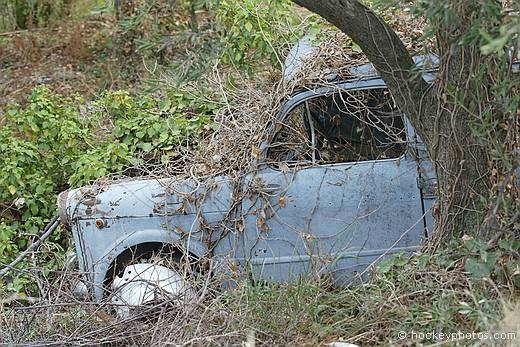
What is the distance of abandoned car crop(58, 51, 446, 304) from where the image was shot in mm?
5691

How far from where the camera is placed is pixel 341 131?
6203mm

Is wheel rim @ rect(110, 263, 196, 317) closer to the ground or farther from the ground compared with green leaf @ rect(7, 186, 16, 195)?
closer to the ground

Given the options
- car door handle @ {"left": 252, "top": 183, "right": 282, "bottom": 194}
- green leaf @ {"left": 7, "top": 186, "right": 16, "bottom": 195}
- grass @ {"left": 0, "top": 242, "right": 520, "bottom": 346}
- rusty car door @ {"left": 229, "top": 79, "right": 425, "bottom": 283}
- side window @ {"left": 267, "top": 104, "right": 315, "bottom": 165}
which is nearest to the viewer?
grass @ {"left": 0, "top": 242, "right": 520, "bottom": 346}

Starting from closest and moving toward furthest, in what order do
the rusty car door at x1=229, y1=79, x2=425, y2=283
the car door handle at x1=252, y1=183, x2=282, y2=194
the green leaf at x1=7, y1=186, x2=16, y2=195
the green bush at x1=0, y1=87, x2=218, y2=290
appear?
the rusty car door at x1=229, y1=79, x2=425, y2=283 < the car door handle at x1=252, y1=183, x2=282, y2=194 < the green bush at x1=0, y1=87, x2=218, y2=290 < the green leaf at x1=7, y1=186, x2=16, y2=195

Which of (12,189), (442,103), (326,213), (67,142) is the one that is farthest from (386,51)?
(12,189)

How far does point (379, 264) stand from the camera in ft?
18.1

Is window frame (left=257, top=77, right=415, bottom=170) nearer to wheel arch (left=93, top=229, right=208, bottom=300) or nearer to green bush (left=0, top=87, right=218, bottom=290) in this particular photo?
wheel arch (left=93, top=229, right=208, bottom=300)

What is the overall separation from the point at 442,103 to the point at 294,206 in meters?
1.29

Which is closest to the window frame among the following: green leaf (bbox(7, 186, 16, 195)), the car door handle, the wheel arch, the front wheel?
the car door handle

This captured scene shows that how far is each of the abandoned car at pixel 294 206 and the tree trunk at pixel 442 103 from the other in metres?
0.29

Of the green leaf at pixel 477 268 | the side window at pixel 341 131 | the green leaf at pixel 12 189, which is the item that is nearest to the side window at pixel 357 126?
the side window at pixel 341 131

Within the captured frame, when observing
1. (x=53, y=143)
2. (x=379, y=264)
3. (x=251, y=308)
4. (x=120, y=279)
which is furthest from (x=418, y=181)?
(x=53, y=143)

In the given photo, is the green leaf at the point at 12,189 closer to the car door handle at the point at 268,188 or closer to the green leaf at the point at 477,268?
the car door handle at the point at 268,188

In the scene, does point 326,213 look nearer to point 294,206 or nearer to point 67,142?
point 294,206
